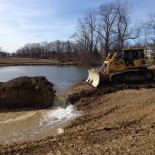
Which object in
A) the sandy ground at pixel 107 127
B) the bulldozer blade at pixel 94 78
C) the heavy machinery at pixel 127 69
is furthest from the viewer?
the heavy machinery at pixel 127 69

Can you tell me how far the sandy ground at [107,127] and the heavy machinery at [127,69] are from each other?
76cm

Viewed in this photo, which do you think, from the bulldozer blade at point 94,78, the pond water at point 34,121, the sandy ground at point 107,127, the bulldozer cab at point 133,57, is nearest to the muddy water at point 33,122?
the pond water at point 34,121

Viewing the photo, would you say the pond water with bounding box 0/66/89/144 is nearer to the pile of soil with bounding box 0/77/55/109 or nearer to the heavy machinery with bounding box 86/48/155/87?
the pile of soil with bounding box 0/77/55/109

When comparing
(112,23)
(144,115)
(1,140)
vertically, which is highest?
(112,23)

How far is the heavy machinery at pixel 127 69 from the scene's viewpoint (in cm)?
2128

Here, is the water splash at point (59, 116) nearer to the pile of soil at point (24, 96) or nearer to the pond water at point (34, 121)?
the pond water at point (34, 121)

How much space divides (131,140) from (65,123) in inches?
248

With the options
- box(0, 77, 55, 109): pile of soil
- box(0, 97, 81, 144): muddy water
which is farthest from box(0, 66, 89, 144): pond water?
box(0, 77, 55, 109): pile of soil

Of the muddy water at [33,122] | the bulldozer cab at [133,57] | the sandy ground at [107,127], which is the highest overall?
the bulldozer cab at [133,57]

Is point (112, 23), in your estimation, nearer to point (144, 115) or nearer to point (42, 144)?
point (144, 115)

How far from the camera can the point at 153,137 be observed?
8.91 m

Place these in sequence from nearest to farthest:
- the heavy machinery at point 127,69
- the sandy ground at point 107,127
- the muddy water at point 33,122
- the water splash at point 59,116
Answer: the sandy ground at point 107,127, the muddy water at point 33,122, the water splash at point 59,116, the heavy machinery at point 127,69

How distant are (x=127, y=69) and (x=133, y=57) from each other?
0.97 metres

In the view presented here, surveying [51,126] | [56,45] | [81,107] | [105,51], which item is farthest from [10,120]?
[56,45]
